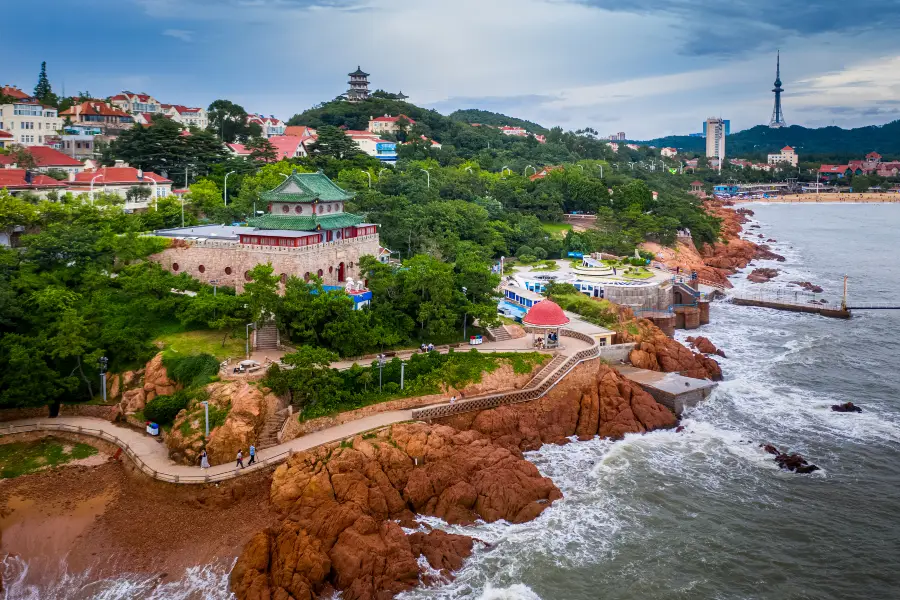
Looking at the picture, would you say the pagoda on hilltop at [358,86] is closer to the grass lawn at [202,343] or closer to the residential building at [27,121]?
the residential building at [27,121]

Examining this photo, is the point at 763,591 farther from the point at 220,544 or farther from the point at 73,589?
the point at 73,589

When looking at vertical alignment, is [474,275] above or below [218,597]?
above

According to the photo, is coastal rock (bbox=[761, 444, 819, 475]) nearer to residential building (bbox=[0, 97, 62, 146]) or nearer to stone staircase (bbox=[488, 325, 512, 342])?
stone staircase (bbox=[488, 325, 512, 342])

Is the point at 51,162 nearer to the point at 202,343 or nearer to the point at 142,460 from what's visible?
the point at 202,343

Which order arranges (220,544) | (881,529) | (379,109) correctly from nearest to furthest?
(220,544), (881,529), (379,109)

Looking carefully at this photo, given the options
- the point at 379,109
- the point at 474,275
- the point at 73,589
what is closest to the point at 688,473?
the point at 474,275

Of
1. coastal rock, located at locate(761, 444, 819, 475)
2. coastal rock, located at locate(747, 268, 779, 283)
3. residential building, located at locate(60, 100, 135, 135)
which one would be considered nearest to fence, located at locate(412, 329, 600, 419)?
coastal rock, located at locate(761, 444, 819, 475)

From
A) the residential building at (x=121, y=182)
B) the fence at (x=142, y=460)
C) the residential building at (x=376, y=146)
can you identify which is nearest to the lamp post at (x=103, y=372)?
the fence at (x=142, y=460)
